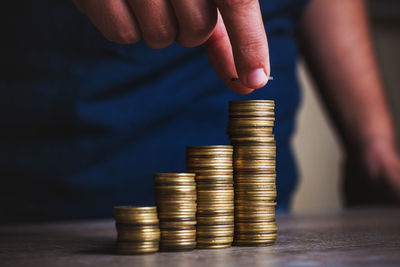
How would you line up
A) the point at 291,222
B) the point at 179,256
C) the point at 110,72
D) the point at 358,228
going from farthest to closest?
the point at 110,72 → the point at 291,222 → the point at 358,228 → the point at 179,256

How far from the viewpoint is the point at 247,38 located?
3.80ft

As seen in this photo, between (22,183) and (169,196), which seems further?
(22,183)

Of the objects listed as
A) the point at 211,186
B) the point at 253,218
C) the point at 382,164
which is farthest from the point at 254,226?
the point at 382,164

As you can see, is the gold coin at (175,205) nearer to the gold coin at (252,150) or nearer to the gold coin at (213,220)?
the gold coin at (213,220)

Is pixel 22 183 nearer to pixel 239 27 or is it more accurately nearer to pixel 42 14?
pixel 42 14

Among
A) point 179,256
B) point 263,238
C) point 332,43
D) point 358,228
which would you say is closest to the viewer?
point 179,256

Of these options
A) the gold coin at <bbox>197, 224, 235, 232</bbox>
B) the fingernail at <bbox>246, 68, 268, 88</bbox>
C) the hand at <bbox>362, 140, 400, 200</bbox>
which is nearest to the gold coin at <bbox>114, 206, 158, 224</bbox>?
the gold coin at <bbox>197, 224, 235, 232</bbox>

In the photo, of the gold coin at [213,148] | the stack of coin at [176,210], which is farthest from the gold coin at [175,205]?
the gold coin at [213,148]

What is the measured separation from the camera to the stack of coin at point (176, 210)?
1.13 m

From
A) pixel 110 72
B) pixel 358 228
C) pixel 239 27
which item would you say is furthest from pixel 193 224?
pixel 110 72

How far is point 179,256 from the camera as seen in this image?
3.46ft

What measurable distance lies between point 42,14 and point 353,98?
1.48m

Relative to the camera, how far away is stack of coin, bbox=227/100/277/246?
120cm

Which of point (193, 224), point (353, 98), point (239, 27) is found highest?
point (239, 27)
